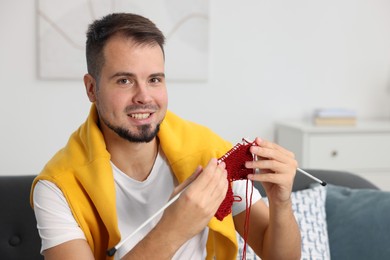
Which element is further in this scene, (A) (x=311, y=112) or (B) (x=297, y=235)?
(A) (x=311, y=112)

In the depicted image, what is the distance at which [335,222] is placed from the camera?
211 centimetres

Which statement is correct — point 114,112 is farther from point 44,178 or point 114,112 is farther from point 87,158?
point 44,178

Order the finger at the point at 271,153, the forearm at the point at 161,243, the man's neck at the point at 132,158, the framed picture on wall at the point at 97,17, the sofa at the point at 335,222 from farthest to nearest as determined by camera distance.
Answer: the framed picture on wall at the point at 97,17 → the sofa at the point at 335,222 → the man's neck at the point at 132,158 → the finger at the point at 271,153 → the forearm at the point at 161,243

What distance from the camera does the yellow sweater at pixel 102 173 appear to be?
154 centimetres

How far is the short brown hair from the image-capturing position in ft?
5.12

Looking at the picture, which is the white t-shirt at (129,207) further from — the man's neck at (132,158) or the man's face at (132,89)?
the man's face at (132,89)

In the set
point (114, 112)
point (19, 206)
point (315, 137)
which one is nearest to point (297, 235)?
point (114, 112)

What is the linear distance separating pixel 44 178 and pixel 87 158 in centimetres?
13

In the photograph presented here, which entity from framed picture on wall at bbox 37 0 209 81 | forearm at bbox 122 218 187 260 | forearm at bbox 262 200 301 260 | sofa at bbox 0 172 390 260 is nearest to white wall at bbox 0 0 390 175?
framed picture on wall at bbox 37 0 209 81

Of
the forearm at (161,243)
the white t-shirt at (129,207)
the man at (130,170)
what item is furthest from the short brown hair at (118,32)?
the forearm at (161,243)

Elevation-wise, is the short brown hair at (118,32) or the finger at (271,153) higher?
the short brown hair at (118,32)

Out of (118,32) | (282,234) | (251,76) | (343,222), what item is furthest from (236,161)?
(251,76)

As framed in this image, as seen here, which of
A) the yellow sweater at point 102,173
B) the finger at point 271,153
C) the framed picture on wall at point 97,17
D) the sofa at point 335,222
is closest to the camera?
the finger at point 271,153

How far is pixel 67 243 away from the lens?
1.47 metres
